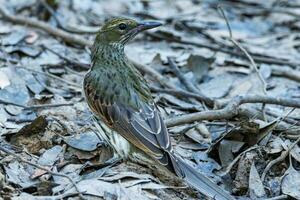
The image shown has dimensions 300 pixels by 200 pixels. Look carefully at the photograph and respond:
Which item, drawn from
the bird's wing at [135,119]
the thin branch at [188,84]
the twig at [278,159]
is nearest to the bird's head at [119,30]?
the bird's wing at [135,119]

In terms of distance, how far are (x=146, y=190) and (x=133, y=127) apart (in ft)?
2.11

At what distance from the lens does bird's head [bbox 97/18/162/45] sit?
6906 millimetres

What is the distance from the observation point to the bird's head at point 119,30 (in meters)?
6.91

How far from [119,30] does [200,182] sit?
1797 mm

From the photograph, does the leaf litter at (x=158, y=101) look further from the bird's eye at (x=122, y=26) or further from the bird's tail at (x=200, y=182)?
the bird's eye at (x=122, y=26)

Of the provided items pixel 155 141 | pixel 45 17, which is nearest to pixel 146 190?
pixel 155 141

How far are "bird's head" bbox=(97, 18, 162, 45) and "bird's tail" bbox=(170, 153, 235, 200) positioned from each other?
1508 millimetres

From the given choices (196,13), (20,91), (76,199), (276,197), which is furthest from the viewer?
(196,13)

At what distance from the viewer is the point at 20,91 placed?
25.2ft

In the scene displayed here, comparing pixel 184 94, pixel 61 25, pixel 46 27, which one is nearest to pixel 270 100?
pixel 184 94

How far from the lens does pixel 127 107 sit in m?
6.38

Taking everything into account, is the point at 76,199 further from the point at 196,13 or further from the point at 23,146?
the point at 196,13

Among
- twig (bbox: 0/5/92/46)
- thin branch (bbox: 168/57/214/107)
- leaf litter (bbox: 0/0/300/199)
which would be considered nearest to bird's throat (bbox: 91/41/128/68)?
leaf litter (bbox: 0/0/300/199)

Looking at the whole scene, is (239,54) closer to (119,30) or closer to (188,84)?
(188,84)
